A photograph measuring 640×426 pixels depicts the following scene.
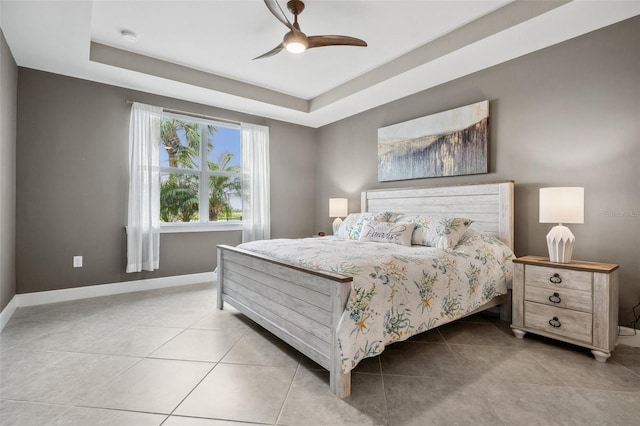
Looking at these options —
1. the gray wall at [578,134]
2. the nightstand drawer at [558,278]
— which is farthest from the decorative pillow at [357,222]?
the nightstand drawer at [558,278]

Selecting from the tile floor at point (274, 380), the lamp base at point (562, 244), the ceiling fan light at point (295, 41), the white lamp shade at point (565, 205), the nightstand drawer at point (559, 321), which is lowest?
the tile floor at point (274, 380)

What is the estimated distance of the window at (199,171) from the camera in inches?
170

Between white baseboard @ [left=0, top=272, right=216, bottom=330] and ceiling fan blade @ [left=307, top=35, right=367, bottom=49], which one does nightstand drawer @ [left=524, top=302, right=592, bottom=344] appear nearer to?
ceiling fan blade @ [left=307, top=35, right=367, bottom=49]

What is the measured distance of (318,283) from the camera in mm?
1913

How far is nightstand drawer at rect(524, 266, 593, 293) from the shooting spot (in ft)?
7.29

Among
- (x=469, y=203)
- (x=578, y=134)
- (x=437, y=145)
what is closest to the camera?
(x=578, y=134)

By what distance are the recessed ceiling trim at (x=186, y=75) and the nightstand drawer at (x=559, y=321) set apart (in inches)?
150

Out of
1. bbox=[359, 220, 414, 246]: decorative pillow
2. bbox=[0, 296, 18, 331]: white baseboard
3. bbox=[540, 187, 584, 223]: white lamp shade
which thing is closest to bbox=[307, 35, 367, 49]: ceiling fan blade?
bbox=[359, 220, 414, 246]: decorative pillow

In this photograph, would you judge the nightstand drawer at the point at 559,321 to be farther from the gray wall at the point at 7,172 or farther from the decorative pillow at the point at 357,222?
the gray wall at the point at 7,172

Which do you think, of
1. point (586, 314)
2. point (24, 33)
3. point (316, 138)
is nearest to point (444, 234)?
point (586, 314)

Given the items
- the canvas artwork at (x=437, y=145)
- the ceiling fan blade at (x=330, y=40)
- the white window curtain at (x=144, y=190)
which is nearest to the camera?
the ceiling fan blade at (x=330, y=40)

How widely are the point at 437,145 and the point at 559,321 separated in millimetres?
2127

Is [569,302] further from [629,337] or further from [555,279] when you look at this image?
[629,337]

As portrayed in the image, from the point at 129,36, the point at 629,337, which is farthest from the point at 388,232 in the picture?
the point at 129,36
